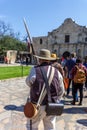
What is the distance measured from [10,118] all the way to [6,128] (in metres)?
0.89

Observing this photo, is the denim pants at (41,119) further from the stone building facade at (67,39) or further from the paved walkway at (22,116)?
the stone building facade at (67,39)

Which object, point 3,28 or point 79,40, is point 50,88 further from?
point 3,28

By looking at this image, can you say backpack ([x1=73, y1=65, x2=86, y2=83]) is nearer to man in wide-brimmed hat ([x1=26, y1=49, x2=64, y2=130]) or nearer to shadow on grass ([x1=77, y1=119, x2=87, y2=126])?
shadow on grass ([x1=77, y1=119, x2=87, y2=126])

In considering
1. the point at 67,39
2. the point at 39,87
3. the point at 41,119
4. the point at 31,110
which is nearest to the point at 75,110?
the point at 41,119

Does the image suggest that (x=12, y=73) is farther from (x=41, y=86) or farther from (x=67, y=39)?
(x=67, y=39)

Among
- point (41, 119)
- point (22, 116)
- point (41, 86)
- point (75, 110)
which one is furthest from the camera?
point (75, 110)

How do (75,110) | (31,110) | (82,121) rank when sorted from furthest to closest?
(75,110) < (82,121) < (31,110)

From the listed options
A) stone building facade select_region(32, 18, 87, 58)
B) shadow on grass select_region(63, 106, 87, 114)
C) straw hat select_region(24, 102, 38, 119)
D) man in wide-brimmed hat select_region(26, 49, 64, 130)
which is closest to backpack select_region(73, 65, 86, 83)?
shadow on grass select_region(63, 106, 87, 114)

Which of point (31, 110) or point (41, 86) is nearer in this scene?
point (31, 110)

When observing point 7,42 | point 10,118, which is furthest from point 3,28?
point 10,118

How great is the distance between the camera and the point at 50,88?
4516 mm

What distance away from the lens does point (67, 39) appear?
58.1m

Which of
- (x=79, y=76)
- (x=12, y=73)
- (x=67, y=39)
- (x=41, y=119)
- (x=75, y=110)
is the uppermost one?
(x=67, y=39)

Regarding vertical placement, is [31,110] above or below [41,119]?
above
